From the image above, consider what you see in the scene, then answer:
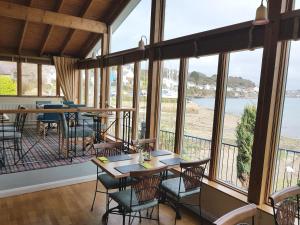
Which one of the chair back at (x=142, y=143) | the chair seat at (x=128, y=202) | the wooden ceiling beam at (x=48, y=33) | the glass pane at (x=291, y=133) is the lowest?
the chair seat at (x=128, y=202)

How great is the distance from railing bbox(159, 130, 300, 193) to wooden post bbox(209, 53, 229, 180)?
0.22 feet

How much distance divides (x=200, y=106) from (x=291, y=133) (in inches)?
53.0

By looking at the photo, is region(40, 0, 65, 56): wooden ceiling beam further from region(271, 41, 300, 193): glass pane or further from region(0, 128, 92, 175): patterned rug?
region(271, 41, 300, 193): glass pane

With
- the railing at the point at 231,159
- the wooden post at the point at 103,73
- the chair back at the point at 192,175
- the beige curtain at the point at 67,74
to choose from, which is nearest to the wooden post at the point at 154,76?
the railing at the point at 231,159

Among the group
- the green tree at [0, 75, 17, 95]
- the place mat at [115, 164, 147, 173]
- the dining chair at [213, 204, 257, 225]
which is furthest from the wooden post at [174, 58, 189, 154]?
the green tree at [0, 75, 17, 95]

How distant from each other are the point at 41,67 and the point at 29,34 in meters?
1.42

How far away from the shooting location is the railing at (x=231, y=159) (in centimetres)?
252

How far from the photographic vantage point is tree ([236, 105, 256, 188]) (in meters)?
2.87

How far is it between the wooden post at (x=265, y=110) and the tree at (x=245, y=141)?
0.27 m

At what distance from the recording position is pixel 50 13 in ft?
17.5

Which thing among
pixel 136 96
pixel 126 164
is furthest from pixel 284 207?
pixel 136 96

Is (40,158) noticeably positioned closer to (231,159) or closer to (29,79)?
(231,159)

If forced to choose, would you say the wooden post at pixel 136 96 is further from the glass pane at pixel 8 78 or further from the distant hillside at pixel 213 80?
the glass pane at pixel 8 78

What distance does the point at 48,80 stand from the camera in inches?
324
